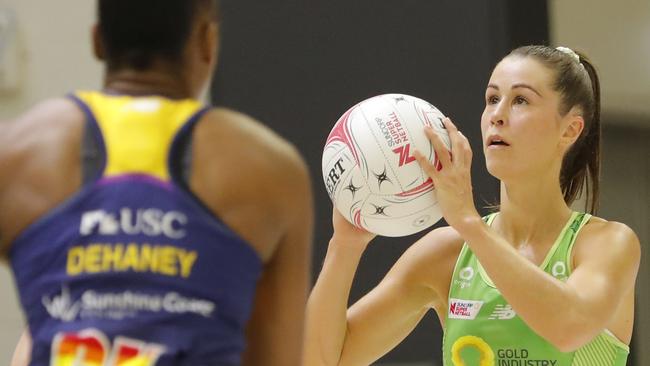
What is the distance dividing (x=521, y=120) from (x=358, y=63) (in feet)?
7.44

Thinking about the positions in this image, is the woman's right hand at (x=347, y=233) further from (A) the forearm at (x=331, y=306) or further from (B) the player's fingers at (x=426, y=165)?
(B) the player's fingers at (x=426, y=165)

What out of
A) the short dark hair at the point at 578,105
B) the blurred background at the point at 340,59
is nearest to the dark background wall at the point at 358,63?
the blurred background at the point at 340,59

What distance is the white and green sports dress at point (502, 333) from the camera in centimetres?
266

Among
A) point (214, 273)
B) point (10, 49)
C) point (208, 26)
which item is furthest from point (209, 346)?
point (10, 49)

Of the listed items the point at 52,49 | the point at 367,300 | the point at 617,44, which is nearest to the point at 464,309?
the point at 367,300

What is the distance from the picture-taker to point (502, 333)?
2703 mm

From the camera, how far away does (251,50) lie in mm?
4801

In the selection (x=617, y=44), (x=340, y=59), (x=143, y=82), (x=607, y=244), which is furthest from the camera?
(x=617, y=44)

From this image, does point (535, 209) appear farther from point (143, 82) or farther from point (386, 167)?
point (143, 82)

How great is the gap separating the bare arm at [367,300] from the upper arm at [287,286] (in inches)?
43.9

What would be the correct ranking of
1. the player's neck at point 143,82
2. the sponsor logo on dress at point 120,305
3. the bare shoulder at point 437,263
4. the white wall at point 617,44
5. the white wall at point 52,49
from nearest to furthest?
the sponsor logo on dress at point 120,305 < the player's neck at point 143,82 < the bare shoulder at point 437,263 < the white wall at point 52,49 < the white wall at point 617,44

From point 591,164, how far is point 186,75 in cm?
164

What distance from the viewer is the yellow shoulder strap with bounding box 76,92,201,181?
4.92 ft

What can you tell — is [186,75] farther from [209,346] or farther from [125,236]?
[209,346]
